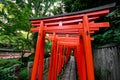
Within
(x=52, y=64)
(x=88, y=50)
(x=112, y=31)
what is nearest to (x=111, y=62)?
(x=112, y=31)

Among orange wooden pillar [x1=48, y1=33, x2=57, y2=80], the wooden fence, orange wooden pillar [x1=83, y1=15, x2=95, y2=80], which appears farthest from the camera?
orange wooden pillar [x1=48, y1=33, x2=57, y2=80]

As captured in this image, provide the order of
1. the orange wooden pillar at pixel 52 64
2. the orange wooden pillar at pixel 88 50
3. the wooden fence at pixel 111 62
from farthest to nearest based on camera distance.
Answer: the orange wooden pillar at pixel 52 64 → the wooden fence at pixel 111 62 → the orange wooden pillar at pixel 88 50

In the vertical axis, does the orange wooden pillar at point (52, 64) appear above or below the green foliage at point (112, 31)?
below

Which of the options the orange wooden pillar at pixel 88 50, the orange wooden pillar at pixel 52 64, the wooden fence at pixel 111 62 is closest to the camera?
the orange wooden pillar at pixel 88 50

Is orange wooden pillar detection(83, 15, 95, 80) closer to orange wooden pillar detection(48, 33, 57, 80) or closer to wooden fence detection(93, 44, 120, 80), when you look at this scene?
wooden fence detection(93, 44, 120, 80)

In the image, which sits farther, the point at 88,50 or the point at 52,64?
Answer: the point at 52,64

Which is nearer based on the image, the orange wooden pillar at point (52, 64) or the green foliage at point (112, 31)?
the green foliage at point (112, 31)

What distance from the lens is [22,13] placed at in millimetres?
10852

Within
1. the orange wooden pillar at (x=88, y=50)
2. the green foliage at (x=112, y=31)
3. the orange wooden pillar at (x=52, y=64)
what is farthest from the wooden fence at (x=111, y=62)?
the orange wooden pillar at (x=52, y=64)

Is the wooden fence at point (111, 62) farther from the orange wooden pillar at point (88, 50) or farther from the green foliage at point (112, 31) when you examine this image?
the orange wooden pillar at point (88, 50)

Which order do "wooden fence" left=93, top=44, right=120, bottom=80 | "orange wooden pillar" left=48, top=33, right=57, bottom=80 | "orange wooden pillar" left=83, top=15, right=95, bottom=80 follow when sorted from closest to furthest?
"orange wooden pillar" left=83, top=15, right=95, bottom=80 → "wooden fence" left=93, top=44, right=120, bottom=80 → "orange wooden pillar" left=48, top=33, right=57, bottom=80

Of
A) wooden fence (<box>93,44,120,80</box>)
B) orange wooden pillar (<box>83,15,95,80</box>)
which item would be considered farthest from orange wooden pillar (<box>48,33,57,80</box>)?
orange wooden pillar (<box>83,15,95,80</box>)

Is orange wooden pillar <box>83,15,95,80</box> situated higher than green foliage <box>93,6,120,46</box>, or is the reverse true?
green foliage <box>93,6,120,46</box>

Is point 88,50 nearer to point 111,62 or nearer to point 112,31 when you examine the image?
point 112,31
